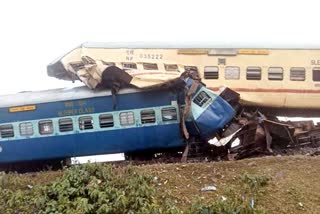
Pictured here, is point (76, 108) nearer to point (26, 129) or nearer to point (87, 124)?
point (87, 124)

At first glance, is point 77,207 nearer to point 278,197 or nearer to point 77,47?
point 278,197

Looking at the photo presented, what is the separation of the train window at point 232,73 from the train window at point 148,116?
3.13 m

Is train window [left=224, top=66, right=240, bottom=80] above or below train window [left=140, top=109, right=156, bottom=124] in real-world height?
above

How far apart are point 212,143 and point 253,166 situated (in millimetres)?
2878

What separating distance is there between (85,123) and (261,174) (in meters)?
6.06

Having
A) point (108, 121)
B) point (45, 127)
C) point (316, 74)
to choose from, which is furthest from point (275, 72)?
point (45, 127)

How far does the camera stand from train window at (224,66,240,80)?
54.9ft

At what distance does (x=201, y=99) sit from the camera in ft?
49.8

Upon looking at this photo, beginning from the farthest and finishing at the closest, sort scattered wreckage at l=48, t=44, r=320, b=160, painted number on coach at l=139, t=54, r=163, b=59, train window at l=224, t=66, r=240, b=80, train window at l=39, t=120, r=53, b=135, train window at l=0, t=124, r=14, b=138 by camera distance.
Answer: painted number on coach at l=139, t=54, r=163, b=59 → train window at l=224, t=66, r=240, b=80 → train window at l=0, t=124, r=14, b=138 → train window at l=39, t=120, r=53, b=135 → scattered wreckage at l=48, t=44, r=320, b=160

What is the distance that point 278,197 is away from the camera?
1109cm

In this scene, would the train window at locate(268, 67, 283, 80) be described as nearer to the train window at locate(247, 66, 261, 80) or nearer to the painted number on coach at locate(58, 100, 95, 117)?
the train window at locate(247, 66, 261, 80)

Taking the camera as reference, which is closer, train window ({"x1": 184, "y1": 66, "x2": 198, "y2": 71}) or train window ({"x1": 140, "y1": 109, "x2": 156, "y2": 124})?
train window ({"x1": 140, "y1": 109, "x2": 156, "y2": 124})

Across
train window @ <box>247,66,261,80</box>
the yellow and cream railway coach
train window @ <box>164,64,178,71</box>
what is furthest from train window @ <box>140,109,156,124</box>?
train window @ <box>247,66,261,80</box>

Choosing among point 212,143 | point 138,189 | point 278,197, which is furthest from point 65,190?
point 212,143
